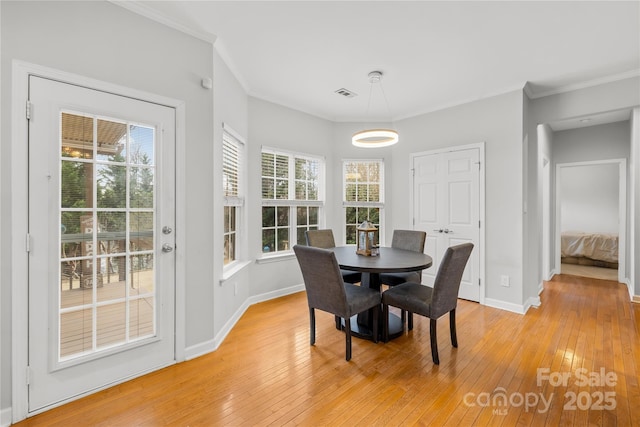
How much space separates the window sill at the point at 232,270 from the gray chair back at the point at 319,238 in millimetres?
816

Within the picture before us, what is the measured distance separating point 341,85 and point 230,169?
1670 mm

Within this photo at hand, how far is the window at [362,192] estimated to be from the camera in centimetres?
480

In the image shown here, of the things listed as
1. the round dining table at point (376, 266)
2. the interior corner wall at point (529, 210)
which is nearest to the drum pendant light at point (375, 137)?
the round dining table at point (376, 266)

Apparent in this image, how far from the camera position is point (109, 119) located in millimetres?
2023

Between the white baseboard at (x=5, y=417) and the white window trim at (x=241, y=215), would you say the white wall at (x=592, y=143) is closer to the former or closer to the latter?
the white window trim at (x=241, y=215)

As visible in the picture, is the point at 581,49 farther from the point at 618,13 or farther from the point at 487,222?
the point at 487,222

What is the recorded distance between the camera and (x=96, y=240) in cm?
197

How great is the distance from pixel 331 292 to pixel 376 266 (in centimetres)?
44

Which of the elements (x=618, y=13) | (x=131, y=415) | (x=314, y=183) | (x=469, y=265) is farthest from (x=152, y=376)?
(x=618, y=13)

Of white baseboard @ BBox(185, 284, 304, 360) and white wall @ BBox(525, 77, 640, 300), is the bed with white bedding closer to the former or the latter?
white wall @ BBox(525, 77, 640, 300)

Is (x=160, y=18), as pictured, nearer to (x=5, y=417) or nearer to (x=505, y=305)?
(x=5, y=417)

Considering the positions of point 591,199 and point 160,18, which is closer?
point 160,18

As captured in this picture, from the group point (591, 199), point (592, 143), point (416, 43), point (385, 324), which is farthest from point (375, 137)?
point (591, 199)

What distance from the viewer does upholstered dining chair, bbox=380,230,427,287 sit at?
10.4 feet
